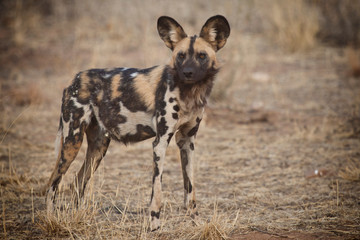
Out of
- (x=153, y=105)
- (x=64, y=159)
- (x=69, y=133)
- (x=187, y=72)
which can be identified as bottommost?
(x=64, y=159)

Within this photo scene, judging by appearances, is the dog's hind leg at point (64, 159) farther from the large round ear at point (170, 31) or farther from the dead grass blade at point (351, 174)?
the dead grass blade at point (351, 174)

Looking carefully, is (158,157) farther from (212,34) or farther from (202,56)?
(212,34)

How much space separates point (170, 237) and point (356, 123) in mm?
4014

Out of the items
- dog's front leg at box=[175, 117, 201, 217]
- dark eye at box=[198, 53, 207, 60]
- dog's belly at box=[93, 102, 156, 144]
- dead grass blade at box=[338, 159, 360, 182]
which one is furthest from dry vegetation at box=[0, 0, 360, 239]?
dog's belly at box=[93, 102, 156, 144]

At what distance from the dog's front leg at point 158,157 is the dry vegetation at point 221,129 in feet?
0.34

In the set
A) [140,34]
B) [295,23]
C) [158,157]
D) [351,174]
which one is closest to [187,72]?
[158,157]

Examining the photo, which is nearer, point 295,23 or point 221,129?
point 221,129

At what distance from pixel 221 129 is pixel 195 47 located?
3230mm

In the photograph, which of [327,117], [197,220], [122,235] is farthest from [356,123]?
[122,235]

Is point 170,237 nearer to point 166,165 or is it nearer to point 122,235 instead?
point 122,235

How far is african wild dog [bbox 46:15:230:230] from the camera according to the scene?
332 cm

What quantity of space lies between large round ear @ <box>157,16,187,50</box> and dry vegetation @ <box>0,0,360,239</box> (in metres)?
0.43

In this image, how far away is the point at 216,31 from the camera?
3.41m

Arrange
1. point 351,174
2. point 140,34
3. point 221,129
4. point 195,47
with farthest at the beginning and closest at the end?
point 140,34, point 221,129, point 351,174, point 195,47
